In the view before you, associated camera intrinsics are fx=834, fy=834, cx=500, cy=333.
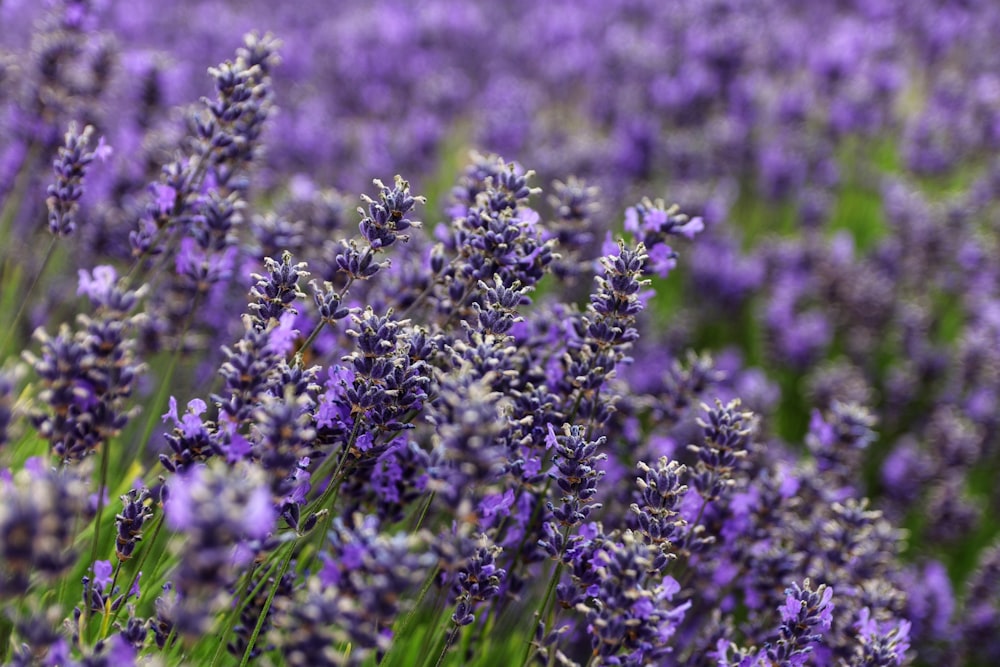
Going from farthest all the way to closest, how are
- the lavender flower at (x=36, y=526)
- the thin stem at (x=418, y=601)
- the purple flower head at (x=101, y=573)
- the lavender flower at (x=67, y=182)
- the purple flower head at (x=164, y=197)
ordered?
the purple flower head at (x=164, y=197), the lavender flower at (x=67, y=182), the purple flower head at (x=101, y=573), the thin stem at (x=418, y=601), the lavender flower at (x=36, y=526)

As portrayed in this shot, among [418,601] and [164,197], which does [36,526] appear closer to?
[418,601]

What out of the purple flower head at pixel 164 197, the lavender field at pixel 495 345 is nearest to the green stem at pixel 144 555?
the lavender field at pixel 495 345

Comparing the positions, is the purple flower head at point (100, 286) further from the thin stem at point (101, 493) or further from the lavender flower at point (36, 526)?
the lavender flower at point (36, 526)

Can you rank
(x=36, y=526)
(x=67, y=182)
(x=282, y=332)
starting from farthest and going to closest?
1. (x=67, y=182)
2. (x=282, y=332)
3. (x=36, y=526)

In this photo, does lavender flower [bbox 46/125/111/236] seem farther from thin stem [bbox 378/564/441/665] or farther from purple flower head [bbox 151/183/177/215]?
thin stem [bbox 378/564/441/665]

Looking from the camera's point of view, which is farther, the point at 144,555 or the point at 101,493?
the point at 144,555

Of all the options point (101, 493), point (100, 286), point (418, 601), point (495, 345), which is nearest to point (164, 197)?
point (100, 286)

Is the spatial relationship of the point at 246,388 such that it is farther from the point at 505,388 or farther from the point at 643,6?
the point at 643,6

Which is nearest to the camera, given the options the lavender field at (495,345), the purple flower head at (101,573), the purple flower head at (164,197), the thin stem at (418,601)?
the lavender field at (495,345)

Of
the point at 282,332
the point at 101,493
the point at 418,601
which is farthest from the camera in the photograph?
the point at 282,332
